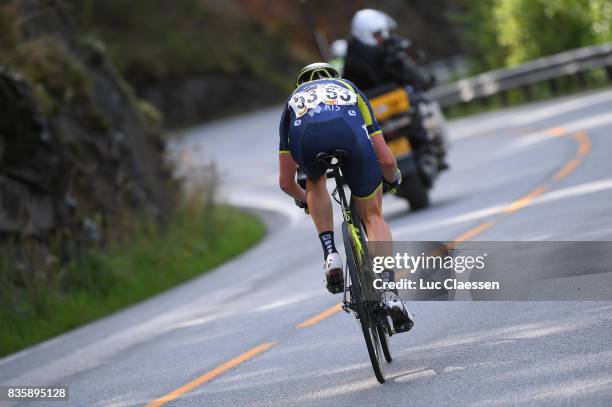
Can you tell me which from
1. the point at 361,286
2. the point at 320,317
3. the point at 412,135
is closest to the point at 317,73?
the point at 361,286

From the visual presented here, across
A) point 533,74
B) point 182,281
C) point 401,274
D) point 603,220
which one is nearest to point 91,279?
point 182,281

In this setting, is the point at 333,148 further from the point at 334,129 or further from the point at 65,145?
the point at 65,145

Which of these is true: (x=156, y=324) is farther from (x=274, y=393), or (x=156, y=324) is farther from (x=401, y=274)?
(x=274, y=393)

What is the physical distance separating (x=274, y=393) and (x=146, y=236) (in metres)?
11.8

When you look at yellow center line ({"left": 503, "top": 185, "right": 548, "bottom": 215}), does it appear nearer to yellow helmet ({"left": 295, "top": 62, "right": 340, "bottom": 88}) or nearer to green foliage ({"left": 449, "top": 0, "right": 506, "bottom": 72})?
yellow helmet ({"left": 295, "top": 62, "right": 340, "bottom": 88})

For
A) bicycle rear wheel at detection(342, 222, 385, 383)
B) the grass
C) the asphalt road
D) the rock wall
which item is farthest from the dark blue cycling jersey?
the rock wall

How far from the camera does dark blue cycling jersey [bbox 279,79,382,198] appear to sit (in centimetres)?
815

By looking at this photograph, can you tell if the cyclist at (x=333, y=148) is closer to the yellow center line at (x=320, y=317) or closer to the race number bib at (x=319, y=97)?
the race number bib at (x=319, y=97)

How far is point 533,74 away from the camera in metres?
34.5

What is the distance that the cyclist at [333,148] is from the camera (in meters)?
8.14

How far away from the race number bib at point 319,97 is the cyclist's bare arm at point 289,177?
1.47ft

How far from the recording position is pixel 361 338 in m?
9.84

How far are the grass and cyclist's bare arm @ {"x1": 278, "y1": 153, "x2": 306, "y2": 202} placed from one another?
6.16 m

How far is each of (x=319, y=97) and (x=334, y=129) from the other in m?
0.23
